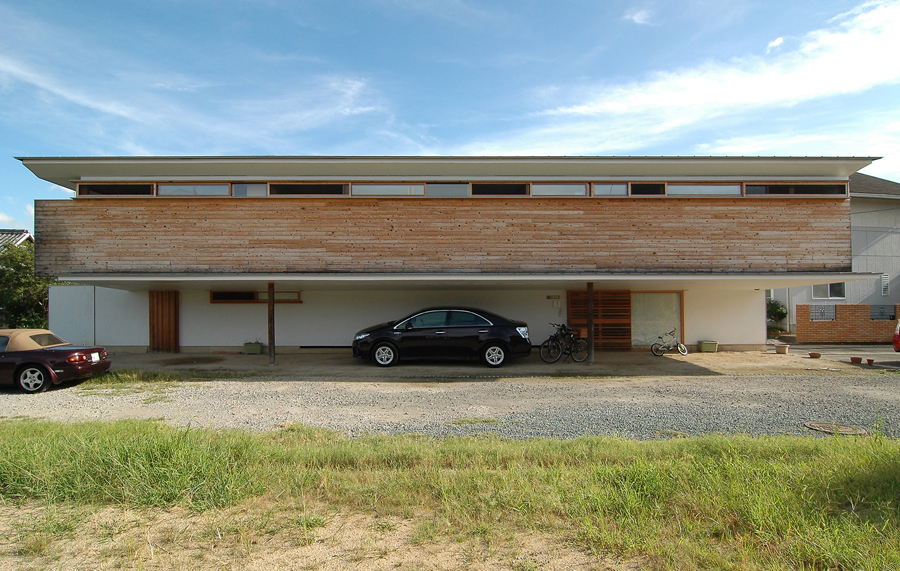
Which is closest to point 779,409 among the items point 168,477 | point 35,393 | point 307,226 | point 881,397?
point 881,397

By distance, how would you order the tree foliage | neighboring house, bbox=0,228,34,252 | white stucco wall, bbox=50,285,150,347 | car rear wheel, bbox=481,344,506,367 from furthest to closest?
neighboring house, bbox=0,228,34,252 < the tree foliage < white stucco wall, bbox=50,285,150,347 < car rear wheel, bbox=481,344,506,367

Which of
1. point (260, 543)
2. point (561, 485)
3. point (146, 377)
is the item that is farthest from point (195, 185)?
point (561, 485)

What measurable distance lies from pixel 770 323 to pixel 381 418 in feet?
71.9

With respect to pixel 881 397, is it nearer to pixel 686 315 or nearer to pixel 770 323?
pixel 686 315

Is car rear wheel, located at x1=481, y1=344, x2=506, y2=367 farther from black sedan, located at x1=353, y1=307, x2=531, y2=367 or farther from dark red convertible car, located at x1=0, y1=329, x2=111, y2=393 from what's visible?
dark red convertible car, located at x1=0, y1=329, x2=111, y2=393

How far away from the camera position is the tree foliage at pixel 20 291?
2181 centimetres

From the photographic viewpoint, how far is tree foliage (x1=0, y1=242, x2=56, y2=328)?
859 inches

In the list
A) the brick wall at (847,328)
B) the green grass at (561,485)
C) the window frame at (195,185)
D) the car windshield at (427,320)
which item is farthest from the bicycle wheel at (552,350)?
the brick wall at (847,328)

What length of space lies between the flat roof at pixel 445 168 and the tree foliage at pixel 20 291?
35.2 ft

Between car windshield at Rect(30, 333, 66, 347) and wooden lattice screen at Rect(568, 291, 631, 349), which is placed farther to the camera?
wooden lattice screen at Rect(568, 291, 631, 349)

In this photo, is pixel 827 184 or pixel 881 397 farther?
pixel 827 184

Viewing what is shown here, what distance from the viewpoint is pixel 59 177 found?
14.6 m

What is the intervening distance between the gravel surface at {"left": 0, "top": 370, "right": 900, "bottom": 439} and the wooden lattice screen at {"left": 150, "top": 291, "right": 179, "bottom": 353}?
5.59 m

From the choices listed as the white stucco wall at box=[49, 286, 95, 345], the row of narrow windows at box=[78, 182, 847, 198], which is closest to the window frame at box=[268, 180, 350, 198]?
the row of narrow windows at box=[78, 182, 847, 198]
